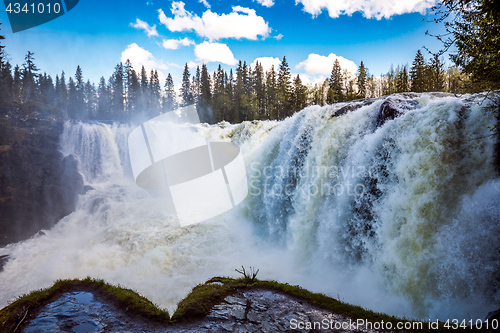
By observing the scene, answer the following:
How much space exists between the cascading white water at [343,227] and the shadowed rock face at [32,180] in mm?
1235

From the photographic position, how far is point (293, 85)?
49.8 metres

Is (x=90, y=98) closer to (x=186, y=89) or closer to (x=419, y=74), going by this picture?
(x=186, y=89)

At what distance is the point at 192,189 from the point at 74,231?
7563 mm

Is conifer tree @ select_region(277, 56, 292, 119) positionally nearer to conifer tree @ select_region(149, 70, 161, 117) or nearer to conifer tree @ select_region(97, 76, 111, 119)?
conifer tree @ select_region(149, 70, 161, 117)

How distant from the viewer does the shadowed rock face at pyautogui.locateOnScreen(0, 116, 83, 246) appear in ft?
48.2

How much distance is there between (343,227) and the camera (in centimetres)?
850

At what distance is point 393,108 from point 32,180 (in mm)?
21555

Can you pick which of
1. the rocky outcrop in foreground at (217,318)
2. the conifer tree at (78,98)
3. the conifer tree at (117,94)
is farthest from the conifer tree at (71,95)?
the rocky outcrop in foreground at (217,318)

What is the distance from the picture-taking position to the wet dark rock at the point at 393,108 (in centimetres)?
830

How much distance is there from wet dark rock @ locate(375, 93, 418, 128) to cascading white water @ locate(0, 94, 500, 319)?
0.11m

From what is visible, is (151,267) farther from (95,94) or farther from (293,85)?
(95,94)

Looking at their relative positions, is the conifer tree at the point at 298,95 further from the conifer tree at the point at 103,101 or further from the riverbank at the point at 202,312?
the riverbank at the point at 202,312

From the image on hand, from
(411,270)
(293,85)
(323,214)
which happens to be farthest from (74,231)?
(293,85)

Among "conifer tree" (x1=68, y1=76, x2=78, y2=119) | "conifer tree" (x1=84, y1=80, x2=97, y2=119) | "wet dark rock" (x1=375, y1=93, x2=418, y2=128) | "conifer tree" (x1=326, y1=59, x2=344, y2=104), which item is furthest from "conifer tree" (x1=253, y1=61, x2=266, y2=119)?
"wet dark rock" (x1=375, y1=93, x2=418, y2=128)
